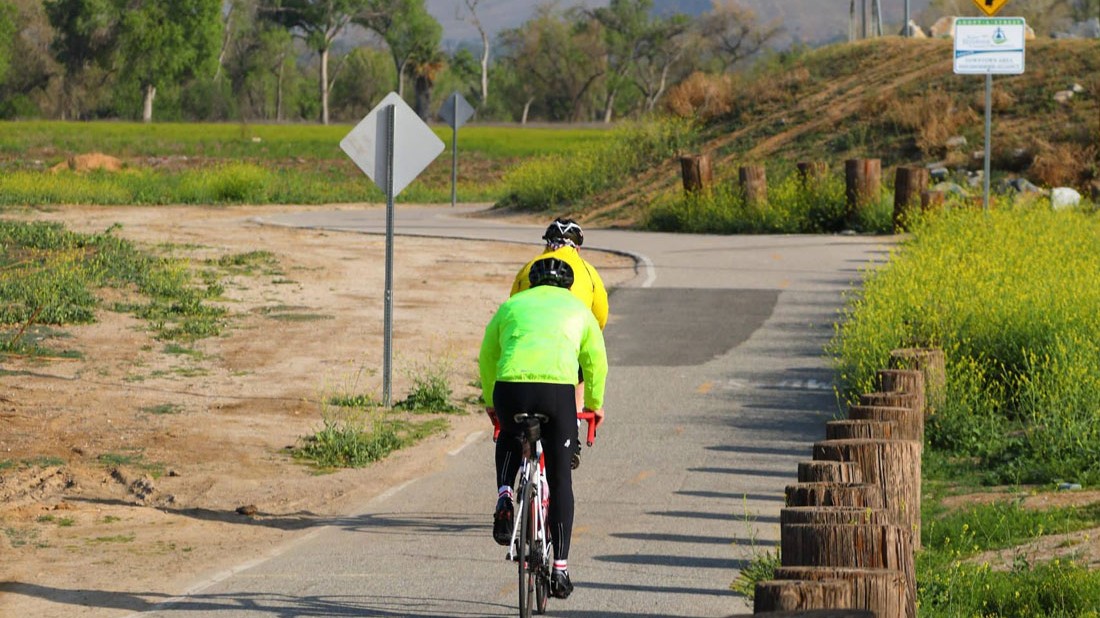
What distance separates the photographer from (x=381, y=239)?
30812 mm

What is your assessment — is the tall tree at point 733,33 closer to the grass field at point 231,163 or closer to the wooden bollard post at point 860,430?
the grass field at point 231,163

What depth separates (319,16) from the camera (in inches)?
4663

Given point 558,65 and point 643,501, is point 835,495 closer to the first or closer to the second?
point 643,501

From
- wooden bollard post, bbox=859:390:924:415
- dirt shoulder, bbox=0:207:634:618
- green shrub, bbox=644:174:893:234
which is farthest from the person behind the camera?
green shrub, bbox=644:174:893:234

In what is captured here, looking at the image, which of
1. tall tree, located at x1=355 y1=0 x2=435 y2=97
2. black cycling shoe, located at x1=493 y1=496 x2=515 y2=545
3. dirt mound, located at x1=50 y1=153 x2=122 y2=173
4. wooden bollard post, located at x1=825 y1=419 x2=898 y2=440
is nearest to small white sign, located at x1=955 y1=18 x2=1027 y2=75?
wooden bollard post, located at x1=825 y1=419 x2=898 y2=440

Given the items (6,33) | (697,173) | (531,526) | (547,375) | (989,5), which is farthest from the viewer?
(6,33)

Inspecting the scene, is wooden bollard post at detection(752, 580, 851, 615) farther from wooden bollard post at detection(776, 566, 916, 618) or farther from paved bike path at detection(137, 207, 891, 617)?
paved bike path at detection(137, 207, 891, 617)

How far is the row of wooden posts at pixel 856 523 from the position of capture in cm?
485

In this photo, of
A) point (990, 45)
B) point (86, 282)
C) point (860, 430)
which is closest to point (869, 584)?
point (860, 430)

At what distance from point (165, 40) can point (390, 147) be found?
98.5 meters

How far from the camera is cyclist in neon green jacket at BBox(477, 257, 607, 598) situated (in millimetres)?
7328

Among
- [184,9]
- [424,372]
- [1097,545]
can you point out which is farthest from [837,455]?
[184,9]

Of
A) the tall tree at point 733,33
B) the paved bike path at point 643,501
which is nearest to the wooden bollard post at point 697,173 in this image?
the paved bike path at point 643,501

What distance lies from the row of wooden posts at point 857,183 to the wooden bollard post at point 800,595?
23058mm
